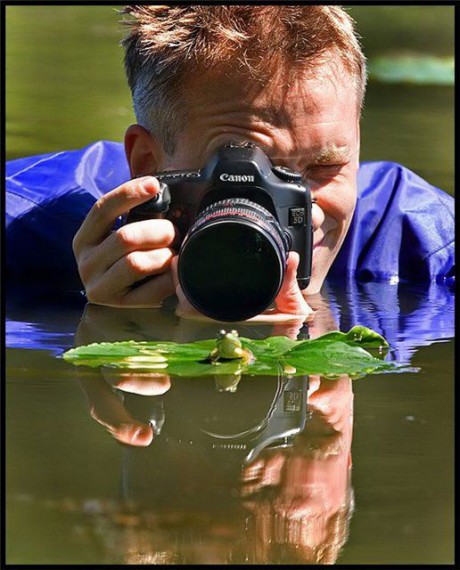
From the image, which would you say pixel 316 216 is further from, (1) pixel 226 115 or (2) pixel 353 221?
(2) pixel 353 221

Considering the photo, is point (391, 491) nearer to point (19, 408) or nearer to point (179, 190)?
point (19, 408)

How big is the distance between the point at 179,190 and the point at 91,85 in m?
2.49

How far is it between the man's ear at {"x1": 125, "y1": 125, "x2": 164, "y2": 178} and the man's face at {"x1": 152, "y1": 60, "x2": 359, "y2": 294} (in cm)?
4

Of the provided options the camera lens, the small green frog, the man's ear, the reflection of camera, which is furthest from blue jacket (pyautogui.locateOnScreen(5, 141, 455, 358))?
the reflection of camera

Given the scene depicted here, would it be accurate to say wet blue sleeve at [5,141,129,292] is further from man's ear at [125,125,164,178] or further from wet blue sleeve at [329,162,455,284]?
wet blue sleeve at [329,162,455,284]

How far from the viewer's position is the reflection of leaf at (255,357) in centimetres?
113

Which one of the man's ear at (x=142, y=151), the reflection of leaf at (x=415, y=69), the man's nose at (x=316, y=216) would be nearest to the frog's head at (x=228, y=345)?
the man's nose at (x=316, y=216)

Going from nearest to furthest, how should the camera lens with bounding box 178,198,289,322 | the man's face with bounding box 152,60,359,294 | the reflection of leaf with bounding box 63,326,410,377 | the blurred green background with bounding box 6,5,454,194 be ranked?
the reflection of leaf with bounding box 63,326,410,377
the camera lens with bounding box 178,198,289,322
the man's face with bounding box 152,60,359,294
the blurred green background with bounding box 6,5,454,194

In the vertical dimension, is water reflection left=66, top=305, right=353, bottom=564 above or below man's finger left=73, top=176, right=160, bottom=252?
above

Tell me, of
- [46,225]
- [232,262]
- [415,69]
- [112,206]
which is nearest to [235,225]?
[232,262]

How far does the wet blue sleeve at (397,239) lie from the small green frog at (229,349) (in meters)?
0.92

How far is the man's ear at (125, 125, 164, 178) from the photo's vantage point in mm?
1741

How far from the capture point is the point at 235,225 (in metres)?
1.26

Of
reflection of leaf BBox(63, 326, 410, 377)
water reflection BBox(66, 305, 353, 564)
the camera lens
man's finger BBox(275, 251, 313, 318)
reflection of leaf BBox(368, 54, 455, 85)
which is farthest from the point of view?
reflection of leaf BBox(368, 54, 455, 85)
